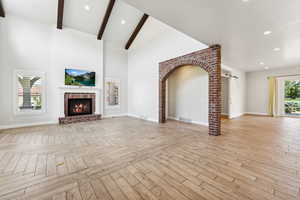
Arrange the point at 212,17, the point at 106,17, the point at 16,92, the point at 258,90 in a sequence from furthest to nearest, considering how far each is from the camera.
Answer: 1. the point at 258,90
2. the point at 106,17
3. the point at 16,92
4. the point at 212,17

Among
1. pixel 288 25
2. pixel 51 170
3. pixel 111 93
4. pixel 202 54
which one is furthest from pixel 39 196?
pixel 111 93

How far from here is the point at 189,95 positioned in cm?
571

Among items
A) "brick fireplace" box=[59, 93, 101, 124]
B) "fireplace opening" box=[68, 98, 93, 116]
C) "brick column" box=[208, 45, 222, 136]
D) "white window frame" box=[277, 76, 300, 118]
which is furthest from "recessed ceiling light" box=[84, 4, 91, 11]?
"white window frame" box=[277, 76, 300, 118]

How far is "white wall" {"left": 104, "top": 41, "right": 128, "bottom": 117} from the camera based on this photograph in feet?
23.5

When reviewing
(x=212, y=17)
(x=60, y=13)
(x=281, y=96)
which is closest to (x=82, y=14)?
(x=60, y=13)

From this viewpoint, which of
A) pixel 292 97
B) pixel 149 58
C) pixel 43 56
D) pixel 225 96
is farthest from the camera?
pixel 225 96

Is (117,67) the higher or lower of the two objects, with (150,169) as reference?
higher

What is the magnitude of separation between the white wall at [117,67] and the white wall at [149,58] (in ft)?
0.99

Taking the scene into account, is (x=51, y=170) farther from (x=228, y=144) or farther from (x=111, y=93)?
(x=111, y=93)

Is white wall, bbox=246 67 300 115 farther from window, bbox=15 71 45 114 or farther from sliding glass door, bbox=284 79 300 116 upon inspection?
window, bbox=15 71 45 114

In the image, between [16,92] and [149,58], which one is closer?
[16,92]

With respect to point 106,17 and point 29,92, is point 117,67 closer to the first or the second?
point 106,17

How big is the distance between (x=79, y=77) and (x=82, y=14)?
2.67 meters

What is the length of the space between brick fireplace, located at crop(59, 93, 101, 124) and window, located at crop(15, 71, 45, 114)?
877 mm
